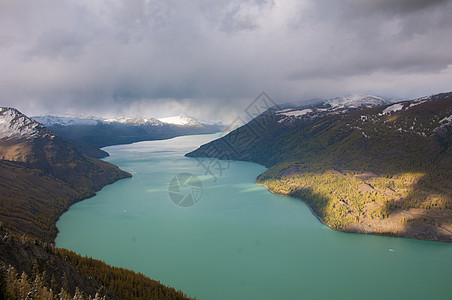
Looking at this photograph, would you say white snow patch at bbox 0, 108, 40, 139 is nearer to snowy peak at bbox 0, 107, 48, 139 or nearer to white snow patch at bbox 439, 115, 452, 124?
snowy peak at bbox 0, 107, 48, 139

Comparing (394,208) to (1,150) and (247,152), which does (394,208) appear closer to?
(247,152)

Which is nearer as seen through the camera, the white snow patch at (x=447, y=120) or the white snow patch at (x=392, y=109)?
the white snow patch at (x=447, y=120)

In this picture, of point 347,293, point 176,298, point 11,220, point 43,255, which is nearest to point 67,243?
point 11,220

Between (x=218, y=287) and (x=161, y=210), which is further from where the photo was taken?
(x=161, y=210)

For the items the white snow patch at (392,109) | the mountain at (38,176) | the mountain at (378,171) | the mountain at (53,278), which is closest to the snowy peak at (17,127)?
the mountain at (38,176)

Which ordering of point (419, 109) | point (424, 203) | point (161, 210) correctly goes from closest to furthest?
point (424, 203)
point (161, 210)
point (419, 109)

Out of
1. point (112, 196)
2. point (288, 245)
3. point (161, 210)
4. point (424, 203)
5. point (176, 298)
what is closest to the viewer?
point (176, 298)

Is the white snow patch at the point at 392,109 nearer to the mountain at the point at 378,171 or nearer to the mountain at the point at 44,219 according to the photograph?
the mountain at the point at 378,171
